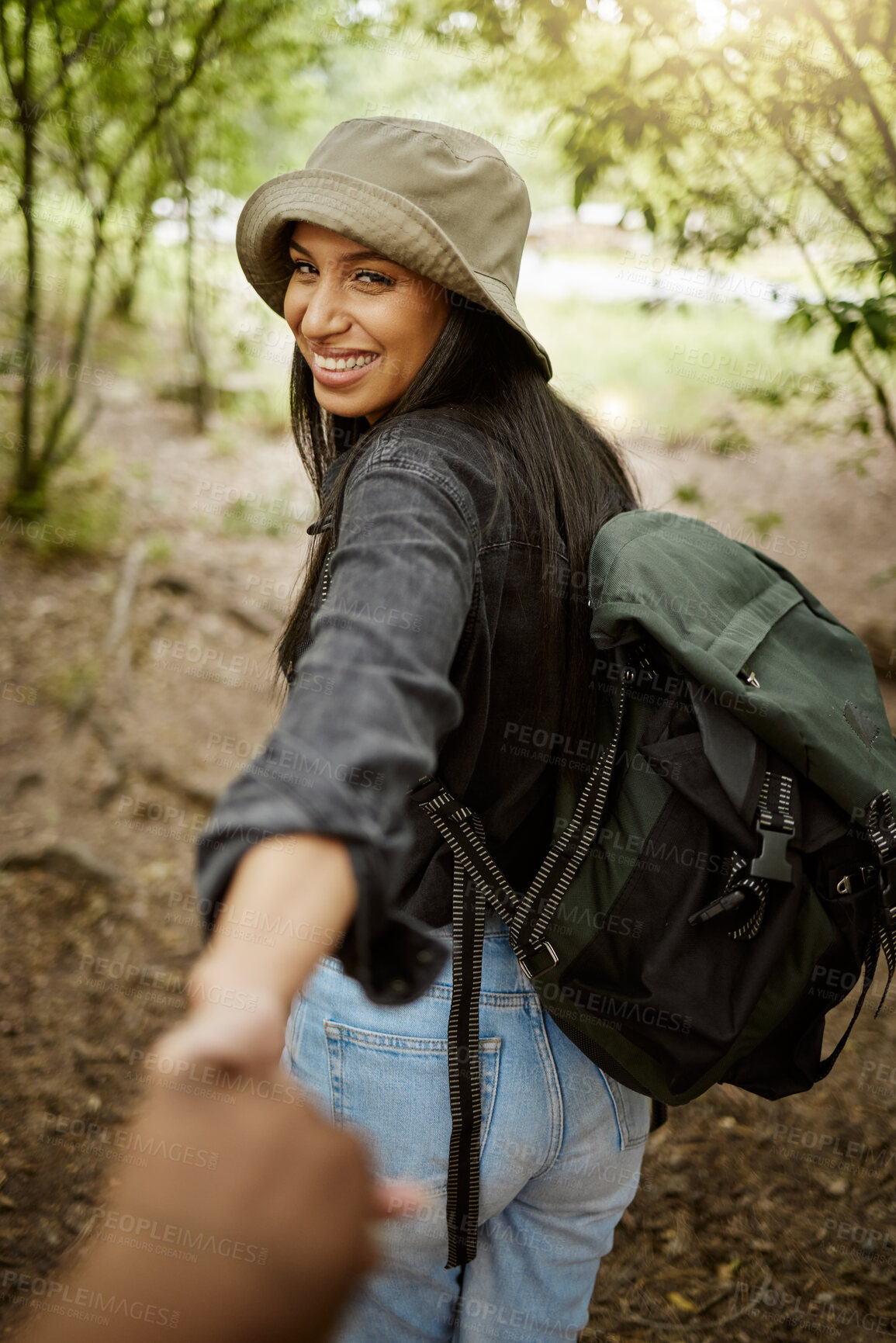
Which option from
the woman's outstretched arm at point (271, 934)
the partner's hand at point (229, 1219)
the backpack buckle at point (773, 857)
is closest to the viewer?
the partner's hand at point (229, 1219)

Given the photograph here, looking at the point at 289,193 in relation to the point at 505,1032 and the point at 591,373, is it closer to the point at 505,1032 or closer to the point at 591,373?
the point at 505,1032

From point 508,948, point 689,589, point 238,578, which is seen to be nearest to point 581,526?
point 689,589

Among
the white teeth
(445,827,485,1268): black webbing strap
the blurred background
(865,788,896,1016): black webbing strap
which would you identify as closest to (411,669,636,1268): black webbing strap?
(445,827,485,1268): black webbing strap

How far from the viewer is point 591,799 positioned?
1242 mm

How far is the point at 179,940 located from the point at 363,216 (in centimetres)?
297

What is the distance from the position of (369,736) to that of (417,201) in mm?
912

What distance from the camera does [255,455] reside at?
7.39 meters

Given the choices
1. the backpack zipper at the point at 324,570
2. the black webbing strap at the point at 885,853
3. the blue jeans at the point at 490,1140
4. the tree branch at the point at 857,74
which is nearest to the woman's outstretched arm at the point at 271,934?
the backpack zipper at the point at 324,570

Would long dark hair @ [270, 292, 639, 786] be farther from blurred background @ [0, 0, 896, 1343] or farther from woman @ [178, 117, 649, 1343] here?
blurred background @ [0, 0, 896, 1343]

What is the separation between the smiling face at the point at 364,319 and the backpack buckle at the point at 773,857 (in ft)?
2.83

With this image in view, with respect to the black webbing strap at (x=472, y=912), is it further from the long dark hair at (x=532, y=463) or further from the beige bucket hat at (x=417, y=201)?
the beige bucket hat at (x=417, y=201)

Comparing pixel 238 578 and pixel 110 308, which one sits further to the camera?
pixel 110 308

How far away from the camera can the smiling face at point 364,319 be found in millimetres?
1353

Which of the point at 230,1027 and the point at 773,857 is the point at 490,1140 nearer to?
the point at 773,857
